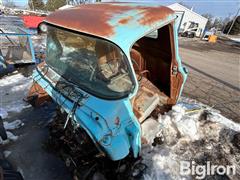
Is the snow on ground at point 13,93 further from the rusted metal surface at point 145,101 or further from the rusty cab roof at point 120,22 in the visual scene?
the rusted metal surface at point 145,101

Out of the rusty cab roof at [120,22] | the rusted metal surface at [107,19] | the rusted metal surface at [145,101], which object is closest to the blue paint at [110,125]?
the rusted metal surface at [145,101]

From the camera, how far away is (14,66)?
6.46 meters

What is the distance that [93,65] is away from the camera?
2.46m

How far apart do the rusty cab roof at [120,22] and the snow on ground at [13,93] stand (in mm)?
2829

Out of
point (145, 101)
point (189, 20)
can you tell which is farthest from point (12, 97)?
point (189, 20)

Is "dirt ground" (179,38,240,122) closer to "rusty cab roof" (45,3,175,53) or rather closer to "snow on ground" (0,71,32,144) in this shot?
"rusty cab roof" (45,3,175,53)

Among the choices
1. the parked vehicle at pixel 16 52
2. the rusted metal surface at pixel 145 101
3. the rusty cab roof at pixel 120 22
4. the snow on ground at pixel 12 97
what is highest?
the rusty cab roof at pixel 120 22

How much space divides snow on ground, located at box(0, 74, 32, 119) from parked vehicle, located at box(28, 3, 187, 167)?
1.77m

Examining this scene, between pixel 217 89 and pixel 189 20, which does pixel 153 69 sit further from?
pixel 189 20

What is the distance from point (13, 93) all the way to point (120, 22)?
437cm

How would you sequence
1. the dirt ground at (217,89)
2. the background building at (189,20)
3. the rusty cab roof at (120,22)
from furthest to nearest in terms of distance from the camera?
the background building at (189,20) < the dirt ground at (217,89) < the rusty cab roof at (120,22)

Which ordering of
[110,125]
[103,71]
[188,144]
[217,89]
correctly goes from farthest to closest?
[217,89], [188,144], [103,71], [110,125]

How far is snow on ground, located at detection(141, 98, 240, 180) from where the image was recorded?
2.89 m

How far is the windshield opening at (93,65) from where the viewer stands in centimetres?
219
